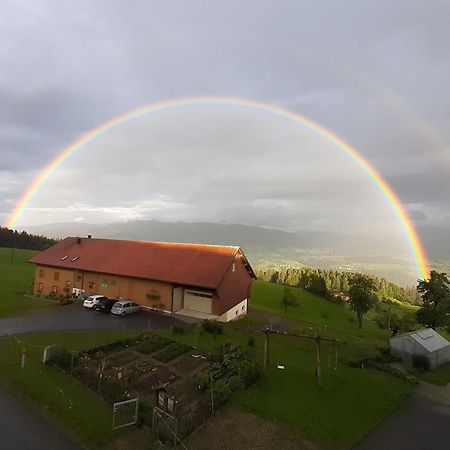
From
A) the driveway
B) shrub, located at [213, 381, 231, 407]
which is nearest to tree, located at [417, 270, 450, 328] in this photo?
the driveway

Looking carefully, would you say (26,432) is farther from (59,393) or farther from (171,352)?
(171,352)

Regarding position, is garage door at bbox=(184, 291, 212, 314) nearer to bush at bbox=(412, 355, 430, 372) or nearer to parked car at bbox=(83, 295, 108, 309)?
parked car at bbox=(83, 295, 108, 309)

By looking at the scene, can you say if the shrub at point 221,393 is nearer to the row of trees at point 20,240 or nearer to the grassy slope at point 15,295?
the grassy slope at point 15,295

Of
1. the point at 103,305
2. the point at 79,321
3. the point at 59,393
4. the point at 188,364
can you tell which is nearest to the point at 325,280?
the point at 103,305

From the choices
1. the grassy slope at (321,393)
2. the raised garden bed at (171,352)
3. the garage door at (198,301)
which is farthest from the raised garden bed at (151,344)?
the garage door at (198,301)

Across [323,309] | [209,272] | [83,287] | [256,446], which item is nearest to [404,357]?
[256,446]

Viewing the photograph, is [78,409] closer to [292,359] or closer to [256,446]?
[256,446]
